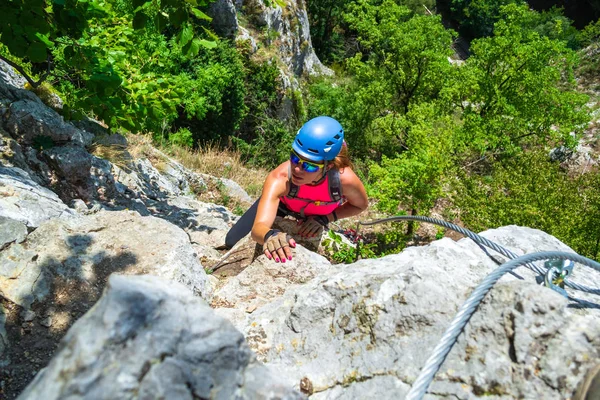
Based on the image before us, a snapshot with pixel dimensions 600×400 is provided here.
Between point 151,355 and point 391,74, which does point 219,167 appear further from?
point 151,355

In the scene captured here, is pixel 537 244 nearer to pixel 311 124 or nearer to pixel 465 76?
pixel 311 124

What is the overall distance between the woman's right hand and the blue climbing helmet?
0.73 meters

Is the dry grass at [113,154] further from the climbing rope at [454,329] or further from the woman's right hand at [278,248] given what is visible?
the climbing rope at [454,329]

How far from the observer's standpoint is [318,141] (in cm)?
349

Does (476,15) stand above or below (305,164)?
above

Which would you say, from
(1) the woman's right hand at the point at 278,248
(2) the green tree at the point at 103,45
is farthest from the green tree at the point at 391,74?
(1) the woman's right hand at the point at 278,248

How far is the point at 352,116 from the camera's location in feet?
62.4

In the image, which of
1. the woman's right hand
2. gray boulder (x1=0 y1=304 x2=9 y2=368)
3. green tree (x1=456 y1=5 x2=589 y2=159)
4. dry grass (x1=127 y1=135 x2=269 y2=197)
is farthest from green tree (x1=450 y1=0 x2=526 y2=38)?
gray boulder (x1=0 y1=304 x2=9 y2=368)

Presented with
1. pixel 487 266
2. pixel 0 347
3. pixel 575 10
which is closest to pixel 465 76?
pixel 487 266

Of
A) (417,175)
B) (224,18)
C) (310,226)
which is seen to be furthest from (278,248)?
(224,18)

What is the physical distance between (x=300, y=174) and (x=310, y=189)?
1.02ft

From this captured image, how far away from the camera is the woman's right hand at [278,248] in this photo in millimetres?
3146

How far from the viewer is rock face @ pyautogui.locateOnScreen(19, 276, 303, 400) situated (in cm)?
109

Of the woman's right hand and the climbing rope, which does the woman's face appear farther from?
the climbing rope
